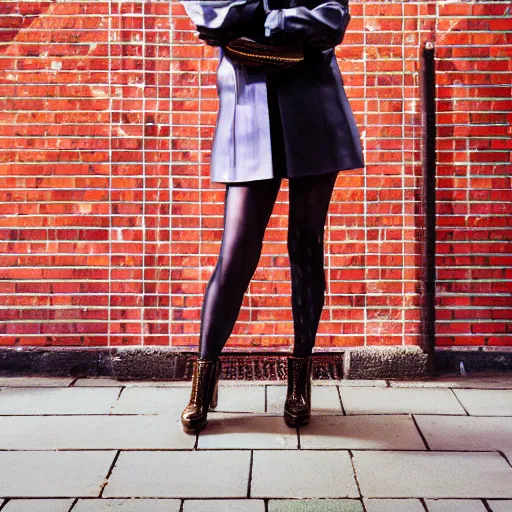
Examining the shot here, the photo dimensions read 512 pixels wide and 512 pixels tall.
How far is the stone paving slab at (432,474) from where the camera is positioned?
2125mm

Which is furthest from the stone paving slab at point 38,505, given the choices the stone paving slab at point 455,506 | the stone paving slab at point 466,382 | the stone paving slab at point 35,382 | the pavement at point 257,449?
the stone paving slab at point 466,382

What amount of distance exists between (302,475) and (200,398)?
56 cm

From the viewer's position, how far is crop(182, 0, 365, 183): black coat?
8.32 feet

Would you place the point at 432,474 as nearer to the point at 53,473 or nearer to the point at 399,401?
the point at 399,401

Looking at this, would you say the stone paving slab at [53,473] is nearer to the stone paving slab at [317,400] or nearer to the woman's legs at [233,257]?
the woman's legs at [233,257]

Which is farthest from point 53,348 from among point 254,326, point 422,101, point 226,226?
point 422,101

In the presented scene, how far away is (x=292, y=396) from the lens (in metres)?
2.74

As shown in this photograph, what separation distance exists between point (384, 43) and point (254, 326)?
1.56 metres

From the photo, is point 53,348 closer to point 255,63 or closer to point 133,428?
point 133,428

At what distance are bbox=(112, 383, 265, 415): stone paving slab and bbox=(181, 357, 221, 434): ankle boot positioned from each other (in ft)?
0.93

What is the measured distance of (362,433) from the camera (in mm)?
2658

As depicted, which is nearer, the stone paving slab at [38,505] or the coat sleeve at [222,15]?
the stone paving slab at [38,505]

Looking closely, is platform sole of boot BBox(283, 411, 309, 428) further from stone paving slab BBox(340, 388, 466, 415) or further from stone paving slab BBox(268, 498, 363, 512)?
stone paving slab BBox(268, 498, 363, 512)

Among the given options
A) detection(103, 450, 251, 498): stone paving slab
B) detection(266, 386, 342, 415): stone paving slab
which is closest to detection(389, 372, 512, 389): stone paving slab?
detection(266, 386, 342, 415): stone paving slab
